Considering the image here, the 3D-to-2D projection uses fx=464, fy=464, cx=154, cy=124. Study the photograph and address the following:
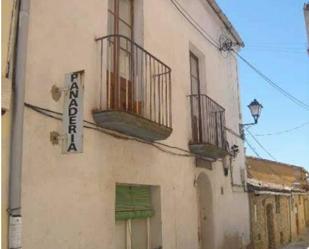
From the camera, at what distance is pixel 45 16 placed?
5.11 meters

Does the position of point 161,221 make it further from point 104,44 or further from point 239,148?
point 239,148

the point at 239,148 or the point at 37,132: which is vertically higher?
the point at 239,148

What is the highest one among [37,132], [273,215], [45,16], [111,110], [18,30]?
[45,16]

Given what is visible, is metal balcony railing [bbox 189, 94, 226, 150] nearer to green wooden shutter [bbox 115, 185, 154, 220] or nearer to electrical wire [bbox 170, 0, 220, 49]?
electrical wire [bbox 170, 0, 220, 49]

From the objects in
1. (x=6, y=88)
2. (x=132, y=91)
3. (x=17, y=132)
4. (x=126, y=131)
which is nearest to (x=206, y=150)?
(x=132, y=91)

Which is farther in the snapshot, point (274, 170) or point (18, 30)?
point (274, 170)

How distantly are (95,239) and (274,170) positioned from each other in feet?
73.2

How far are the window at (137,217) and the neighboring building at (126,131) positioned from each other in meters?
0.02

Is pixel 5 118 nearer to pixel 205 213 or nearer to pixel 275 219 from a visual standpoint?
pixel 205 213

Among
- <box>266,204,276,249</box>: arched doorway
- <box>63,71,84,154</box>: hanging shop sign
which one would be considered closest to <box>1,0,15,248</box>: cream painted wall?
<box>63,71,84,154</box>: hanging shop sign

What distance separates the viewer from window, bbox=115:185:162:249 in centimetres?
671


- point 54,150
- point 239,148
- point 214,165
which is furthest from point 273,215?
point 54,150

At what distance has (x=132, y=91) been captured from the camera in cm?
680

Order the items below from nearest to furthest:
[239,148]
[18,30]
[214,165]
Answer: [18,30] < [214,165] < [239,148]
